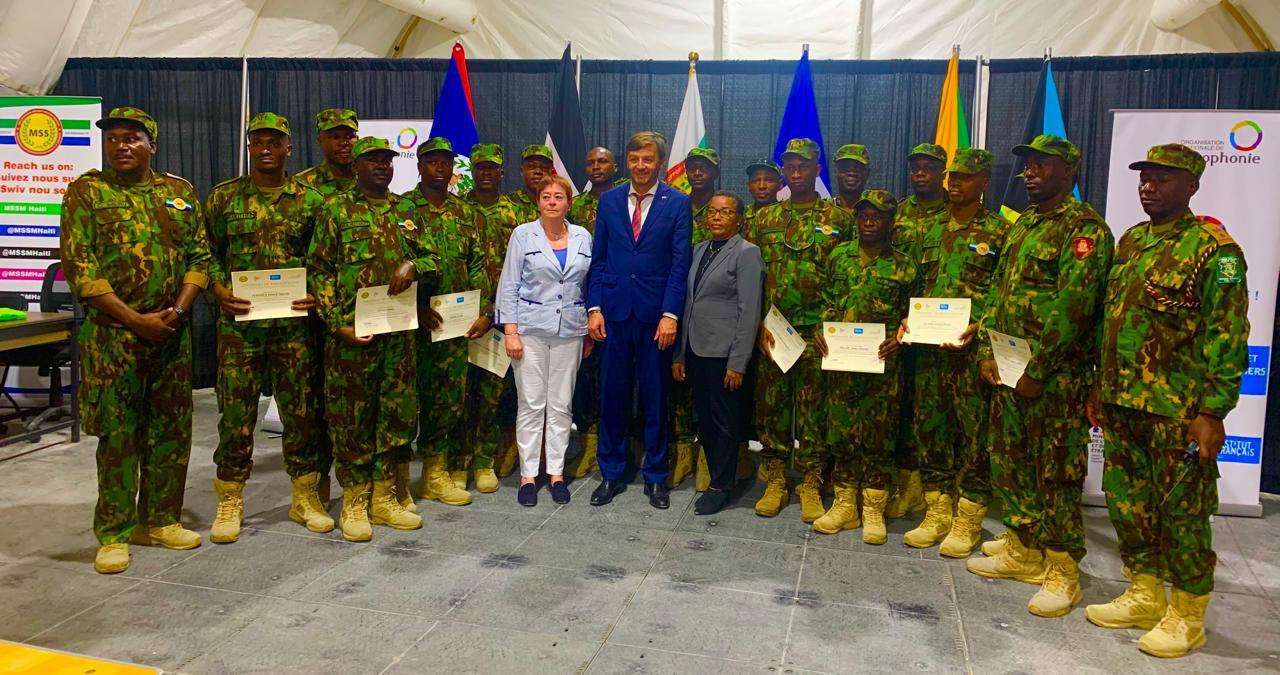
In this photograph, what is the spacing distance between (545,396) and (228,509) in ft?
5.07

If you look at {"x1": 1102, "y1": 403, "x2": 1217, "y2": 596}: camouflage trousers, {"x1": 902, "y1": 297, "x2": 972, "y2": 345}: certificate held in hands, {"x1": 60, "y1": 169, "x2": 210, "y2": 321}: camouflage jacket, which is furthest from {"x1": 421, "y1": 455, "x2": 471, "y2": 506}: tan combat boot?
{"x1": 1102, "y1": 403, "x2": 1217, "y2": 596}: camouflage trousers

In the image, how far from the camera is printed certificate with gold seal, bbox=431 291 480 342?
4.01 m

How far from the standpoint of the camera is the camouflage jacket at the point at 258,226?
3.59 meters

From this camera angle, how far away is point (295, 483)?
391cm

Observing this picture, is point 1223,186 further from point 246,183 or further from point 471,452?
point 246,183

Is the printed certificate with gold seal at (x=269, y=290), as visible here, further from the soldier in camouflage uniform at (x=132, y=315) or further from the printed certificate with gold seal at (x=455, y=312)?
the printed certificate with gold seal at (x=455, y=312)

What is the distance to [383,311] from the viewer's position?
144 inches

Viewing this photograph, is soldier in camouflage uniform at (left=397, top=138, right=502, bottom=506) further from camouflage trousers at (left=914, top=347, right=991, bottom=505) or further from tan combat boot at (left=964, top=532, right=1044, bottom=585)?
tan combat boot at (left=964, top=532, right=1044, bottom=585)

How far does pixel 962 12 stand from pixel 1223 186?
10.4 ft

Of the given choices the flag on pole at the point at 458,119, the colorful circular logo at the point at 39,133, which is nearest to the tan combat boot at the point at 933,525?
the flag on pole at the point at 458,119

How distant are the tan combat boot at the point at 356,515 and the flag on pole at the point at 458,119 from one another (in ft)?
7.94

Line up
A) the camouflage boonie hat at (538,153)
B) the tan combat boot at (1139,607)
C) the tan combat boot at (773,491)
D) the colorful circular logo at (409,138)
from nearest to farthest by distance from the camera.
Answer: the tan combat boot at (1139,607) → the tan combat boot at (773,491) → the camouflage boonie hat at (538,153) → the colorful circular logo at (409,138)

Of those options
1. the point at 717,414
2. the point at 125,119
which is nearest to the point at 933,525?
the point at 717,414

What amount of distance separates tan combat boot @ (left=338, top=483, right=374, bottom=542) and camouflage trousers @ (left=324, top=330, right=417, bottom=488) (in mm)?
42
